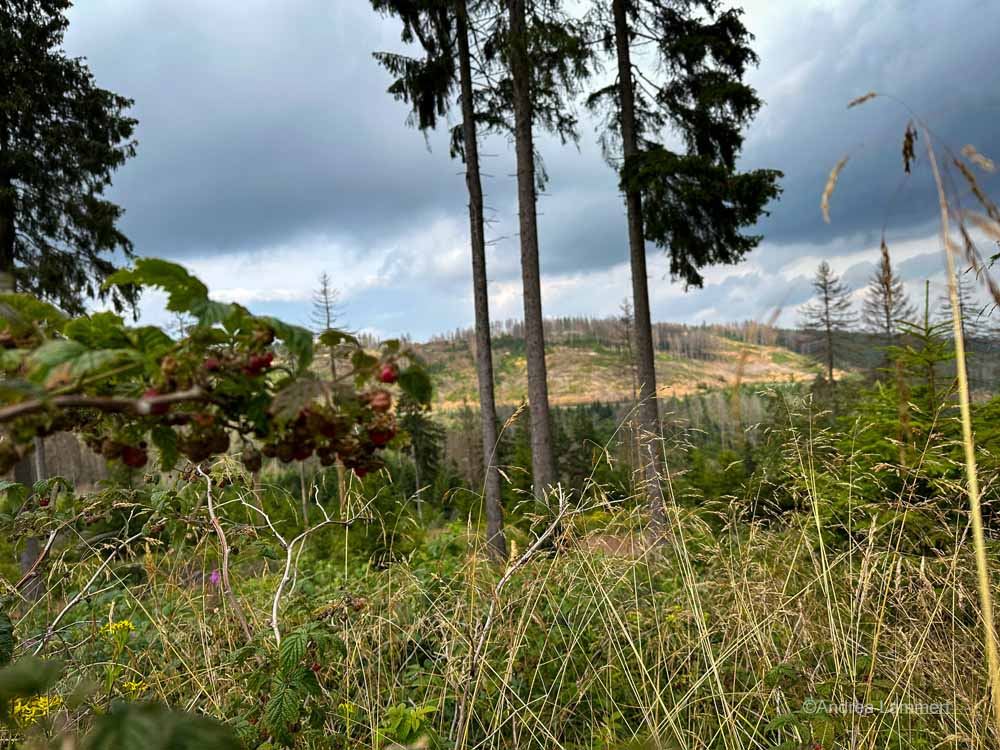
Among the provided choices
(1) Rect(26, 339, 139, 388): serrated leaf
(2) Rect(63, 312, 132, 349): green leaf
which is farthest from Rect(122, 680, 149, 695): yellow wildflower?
(1) Rect(26, 339, 139, 388): serrated leaf

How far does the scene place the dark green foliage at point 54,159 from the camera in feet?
32.0

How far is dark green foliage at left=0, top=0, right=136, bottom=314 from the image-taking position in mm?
9758

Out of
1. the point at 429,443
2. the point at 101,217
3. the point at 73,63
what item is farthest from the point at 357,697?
the point at 429,443

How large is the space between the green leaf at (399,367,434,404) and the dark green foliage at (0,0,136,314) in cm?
1089

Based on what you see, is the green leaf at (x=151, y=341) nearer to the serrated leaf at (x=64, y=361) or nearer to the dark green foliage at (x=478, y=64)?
the serrated leaf at (x=64, y=361)

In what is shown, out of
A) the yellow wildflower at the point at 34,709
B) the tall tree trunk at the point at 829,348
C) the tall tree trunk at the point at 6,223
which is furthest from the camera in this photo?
the tall tree trunk at the point at 829,348

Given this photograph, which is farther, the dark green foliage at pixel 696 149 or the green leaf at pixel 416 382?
the dark green foliage at pixel 696 149

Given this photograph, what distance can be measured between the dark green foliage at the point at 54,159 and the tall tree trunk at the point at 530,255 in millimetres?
6426

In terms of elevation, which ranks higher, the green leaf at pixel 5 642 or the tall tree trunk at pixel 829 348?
the tall tree trunk at pixel 829 348

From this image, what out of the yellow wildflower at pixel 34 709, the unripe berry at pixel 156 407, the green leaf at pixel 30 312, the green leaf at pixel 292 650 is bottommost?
the yellow wildflower at pixel 34 709

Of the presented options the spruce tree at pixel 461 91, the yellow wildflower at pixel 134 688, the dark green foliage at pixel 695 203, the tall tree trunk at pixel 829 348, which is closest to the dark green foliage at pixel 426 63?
the spruce tree at pixel 461 91

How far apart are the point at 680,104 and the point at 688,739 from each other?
31.6 ft

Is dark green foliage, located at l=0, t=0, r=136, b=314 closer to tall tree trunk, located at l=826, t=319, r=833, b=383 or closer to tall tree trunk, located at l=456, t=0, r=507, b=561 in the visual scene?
tall tree trunk, located at l=456, t=0, r=507, b=561

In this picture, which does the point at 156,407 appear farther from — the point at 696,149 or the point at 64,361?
the point at 696,149
